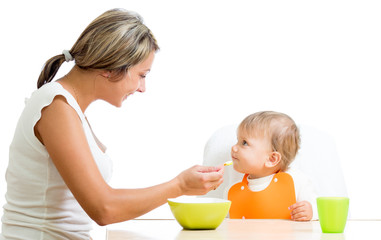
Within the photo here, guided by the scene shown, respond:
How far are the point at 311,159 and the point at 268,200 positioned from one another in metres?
0.25

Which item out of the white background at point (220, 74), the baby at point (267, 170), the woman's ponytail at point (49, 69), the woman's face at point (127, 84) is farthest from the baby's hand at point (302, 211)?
the white background at point (220, 74)

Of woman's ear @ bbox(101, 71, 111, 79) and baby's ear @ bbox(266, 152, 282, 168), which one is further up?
woman's ear @ bbox(101, 71, 111, 79)

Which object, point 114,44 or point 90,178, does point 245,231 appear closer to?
point 90,178

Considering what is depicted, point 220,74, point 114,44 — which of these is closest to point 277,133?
point 114,44

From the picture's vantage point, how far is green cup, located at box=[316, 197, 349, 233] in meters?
1.45

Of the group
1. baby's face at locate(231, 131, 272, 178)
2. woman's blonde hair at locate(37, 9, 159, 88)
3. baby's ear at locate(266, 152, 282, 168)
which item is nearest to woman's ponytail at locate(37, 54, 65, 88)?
woman's blonde hair at locate(37, 9, 159, 88)

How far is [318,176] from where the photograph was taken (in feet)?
7.10

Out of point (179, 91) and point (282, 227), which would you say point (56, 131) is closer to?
point (282, 227)

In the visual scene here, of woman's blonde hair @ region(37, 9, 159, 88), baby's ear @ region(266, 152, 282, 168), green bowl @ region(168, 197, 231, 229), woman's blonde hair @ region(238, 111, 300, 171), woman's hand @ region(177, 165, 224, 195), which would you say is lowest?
green bowl @ region(168, 197, 231, 229)

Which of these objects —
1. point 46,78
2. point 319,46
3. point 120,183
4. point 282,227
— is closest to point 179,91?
point 120,183

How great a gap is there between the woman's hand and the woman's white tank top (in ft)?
0.95

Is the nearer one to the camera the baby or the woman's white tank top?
the woman's white tank top

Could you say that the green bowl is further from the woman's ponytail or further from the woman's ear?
the woman's ponytail

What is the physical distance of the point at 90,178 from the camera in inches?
59.7
